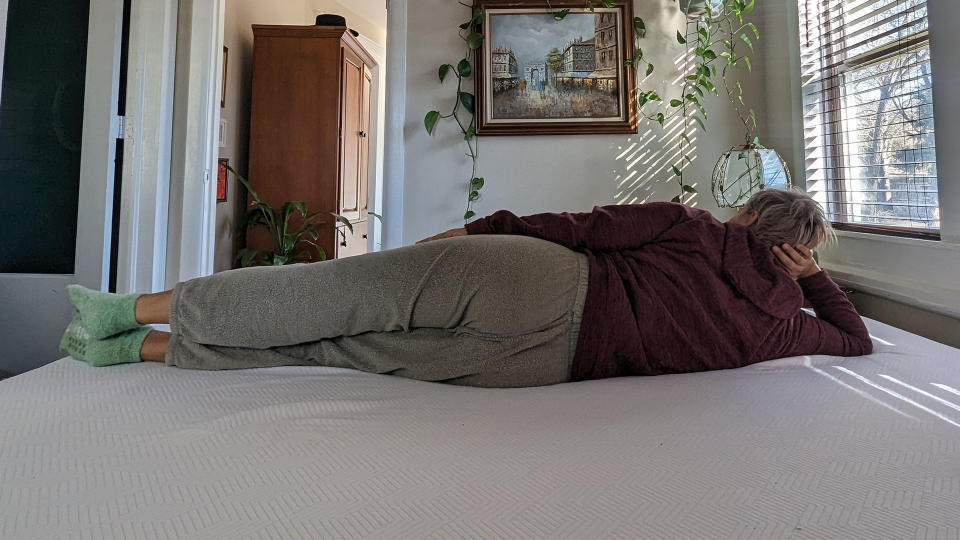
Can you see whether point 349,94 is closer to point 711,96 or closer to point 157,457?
point 711,96

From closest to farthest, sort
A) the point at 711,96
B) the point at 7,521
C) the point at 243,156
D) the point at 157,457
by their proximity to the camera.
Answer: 1. the point at 7,521
2. the point at 157,457
3. the point at 711,96
4. the point at 243,156

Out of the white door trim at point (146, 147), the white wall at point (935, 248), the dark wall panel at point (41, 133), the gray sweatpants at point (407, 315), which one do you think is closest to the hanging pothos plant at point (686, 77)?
the white wall at point (935, 248)

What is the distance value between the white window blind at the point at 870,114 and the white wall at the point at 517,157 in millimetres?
499

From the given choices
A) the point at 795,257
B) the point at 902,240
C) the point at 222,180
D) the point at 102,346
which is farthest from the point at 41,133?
the point at 902,240

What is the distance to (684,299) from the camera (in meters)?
1.25

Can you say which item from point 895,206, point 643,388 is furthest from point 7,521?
point 895,206

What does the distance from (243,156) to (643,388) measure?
302 centimetres

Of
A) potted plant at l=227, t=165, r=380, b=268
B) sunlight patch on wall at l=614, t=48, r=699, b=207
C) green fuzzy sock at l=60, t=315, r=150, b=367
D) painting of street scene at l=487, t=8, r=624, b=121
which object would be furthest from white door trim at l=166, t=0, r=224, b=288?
sunlight patch on wall at l=614, t=48, r=699, b=207

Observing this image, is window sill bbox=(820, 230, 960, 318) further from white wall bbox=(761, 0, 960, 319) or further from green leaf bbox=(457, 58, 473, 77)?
green leaf bbox=(457, 58, 473, 77)

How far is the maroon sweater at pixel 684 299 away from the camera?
119 cm

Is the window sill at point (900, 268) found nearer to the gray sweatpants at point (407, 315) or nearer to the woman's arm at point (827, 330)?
the woman's arm at point (827, 330)

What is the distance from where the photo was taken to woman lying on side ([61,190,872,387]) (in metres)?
1.14

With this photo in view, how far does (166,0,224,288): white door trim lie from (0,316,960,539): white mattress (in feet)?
5.02

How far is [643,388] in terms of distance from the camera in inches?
43.2
